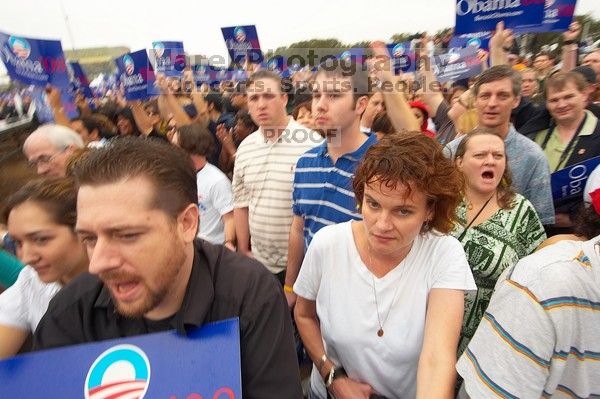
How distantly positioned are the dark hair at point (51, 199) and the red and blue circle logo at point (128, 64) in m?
4.79

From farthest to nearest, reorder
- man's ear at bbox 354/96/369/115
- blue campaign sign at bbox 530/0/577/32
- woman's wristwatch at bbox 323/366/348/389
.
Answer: blue campaign sign at bbox 530/0/577/32 < man's ear at bbox 354/96/369/115 < woman's wristwatch at bbox 323/366/348/389

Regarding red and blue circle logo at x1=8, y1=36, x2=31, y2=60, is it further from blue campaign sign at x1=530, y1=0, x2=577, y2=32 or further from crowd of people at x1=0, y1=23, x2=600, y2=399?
blue campaign sign at x1=530, y1=0, x2=577, y2=32

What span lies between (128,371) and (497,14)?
13.5ft

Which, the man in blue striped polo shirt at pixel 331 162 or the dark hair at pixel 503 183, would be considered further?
the man in blue striped polo shirt at pixel 331 162

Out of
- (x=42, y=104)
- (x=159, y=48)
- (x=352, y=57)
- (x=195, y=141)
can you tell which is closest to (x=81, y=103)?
(x=159, y=48)

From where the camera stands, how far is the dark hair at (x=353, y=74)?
238 cm

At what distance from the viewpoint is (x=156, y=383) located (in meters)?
1.00

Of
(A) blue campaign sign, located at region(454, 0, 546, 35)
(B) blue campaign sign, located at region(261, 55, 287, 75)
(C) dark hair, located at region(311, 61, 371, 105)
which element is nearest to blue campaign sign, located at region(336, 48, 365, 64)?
(C) dark hair, located at region(311, 61, 371, 105)

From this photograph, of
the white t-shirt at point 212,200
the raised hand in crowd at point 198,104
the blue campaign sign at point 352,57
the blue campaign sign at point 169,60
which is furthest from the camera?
the blue campaign sign at point 169,60

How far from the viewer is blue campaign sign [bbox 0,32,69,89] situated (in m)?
4.93

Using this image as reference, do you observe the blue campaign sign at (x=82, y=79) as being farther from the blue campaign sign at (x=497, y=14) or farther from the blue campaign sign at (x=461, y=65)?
the blue campaign sign at (x=497, y=14)

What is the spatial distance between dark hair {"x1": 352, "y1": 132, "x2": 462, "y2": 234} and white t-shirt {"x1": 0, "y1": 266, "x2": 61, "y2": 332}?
1.25m

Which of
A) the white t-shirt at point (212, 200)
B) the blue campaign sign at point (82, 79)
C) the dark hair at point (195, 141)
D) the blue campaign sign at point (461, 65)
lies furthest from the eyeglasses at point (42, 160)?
the blue campaign sign at point (82, 79)

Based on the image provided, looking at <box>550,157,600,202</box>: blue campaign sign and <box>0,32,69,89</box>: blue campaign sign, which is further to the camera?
<box>0,32,69,89</box>: blue campaign sign
